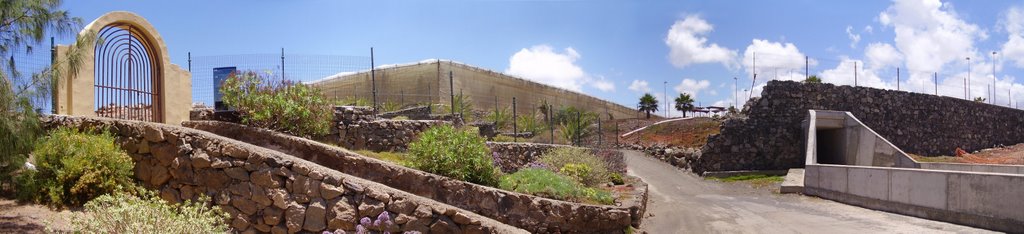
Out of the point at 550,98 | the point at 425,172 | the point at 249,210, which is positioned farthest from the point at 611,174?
the point at 550,98

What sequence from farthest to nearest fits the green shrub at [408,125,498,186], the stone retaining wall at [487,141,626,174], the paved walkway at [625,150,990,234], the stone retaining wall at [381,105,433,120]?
1. the stone retaining wall at [381,105,433,120]
2. the stone retaining wall at [487,141,626,174]
3. the paved walkway at [625,150,990,234]
4. the green shrub at [408,125,498,186]

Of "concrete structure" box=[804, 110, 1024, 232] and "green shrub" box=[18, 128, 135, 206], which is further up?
"green shrub" box=[18, 128, 135, 206]

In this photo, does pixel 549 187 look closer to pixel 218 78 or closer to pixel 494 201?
pixel 494 201

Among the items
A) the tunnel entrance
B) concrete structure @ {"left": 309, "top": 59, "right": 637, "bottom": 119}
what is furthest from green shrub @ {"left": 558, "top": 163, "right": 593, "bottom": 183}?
the tunnel entrance

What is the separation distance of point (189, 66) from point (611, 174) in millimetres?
11123

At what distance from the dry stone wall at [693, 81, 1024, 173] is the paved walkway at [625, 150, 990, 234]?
13.3ft

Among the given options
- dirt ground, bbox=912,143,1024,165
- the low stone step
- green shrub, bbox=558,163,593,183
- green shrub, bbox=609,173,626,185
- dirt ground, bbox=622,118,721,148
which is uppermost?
dirt ground, bbox=622,118,721,148

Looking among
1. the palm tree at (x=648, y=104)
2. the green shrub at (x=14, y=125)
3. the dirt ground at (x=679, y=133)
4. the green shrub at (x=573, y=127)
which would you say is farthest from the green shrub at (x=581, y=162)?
the palm tree at (x=648, y=104)

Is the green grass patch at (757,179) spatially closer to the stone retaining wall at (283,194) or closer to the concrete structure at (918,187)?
the concrete structure at (918,187)

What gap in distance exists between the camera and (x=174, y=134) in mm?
9875

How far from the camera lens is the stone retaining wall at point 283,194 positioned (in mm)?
9055

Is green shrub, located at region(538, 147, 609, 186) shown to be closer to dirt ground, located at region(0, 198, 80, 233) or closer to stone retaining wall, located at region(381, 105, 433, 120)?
stone retaining wall, located at region(381, 105, 433, 120)

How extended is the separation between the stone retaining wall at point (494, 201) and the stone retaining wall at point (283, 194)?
82 centimetres

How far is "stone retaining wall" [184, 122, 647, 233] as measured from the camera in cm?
1030
